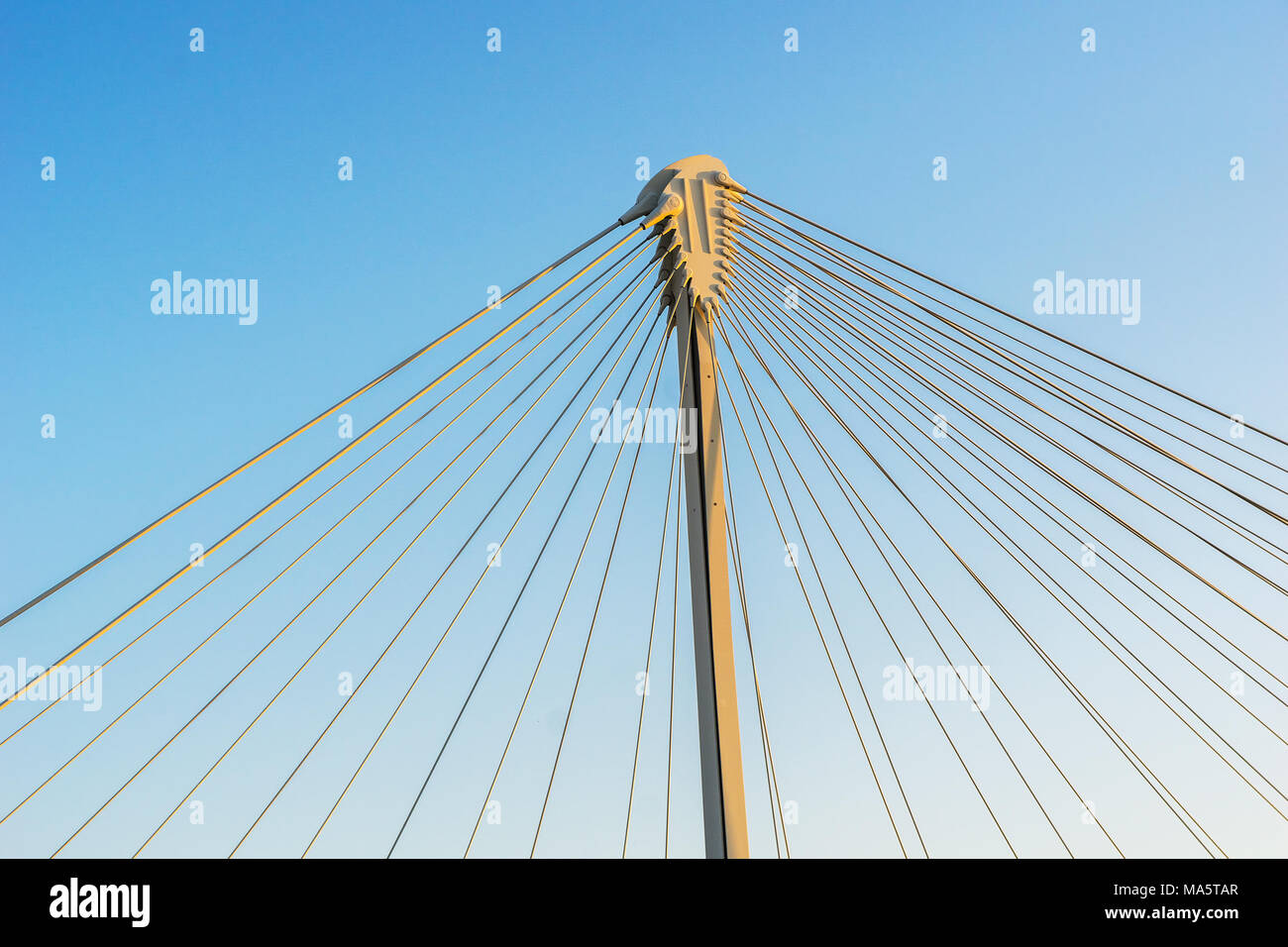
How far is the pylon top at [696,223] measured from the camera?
762 cm

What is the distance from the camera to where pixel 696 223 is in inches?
305

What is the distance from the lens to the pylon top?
7621 mm

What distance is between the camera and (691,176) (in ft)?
25.5
